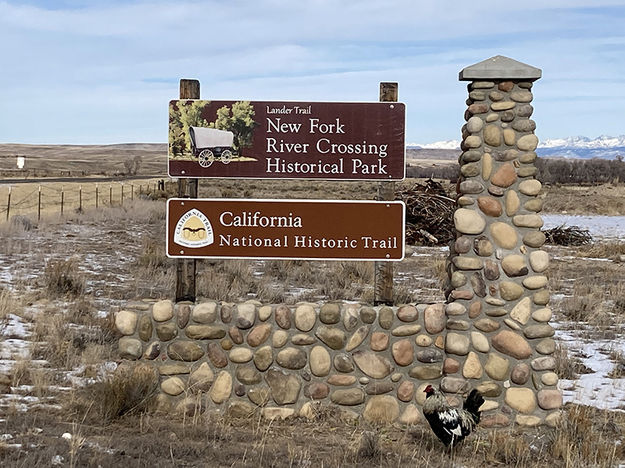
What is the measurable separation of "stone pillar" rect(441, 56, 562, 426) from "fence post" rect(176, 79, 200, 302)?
93.3 inches

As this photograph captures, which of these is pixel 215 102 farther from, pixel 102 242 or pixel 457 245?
pixel 102 242

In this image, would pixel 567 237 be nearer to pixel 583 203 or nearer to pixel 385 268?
pixel 385 268

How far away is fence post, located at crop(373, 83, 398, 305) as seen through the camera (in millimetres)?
6766

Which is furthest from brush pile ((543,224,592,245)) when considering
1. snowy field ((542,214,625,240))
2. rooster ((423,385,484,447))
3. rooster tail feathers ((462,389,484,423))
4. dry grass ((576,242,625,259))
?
rooster ((423,385,484,447))

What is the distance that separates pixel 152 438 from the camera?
571cm

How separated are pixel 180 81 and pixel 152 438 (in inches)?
128

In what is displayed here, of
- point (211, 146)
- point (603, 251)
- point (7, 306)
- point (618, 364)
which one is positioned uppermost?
point (211, 146)

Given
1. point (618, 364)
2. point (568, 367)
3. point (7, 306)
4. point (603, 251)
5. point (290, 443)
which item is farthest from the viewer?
point (603, 251)

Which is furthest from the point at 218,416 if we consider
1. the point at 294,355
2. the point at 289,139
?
the point at 289,139

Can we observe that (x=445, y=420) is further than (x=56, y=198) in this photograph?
No

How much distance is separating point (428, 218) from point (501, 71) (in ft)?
50.9

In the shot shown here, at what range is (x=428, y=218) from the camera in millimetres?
21875

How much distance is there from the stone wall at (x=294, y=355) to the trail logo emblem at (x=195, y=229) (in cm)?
62

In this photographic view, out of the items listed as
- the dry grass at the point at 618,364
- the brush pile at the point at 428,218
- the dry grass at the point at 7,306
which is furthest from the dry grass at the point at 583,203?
the dry grass at the point at 7,306
